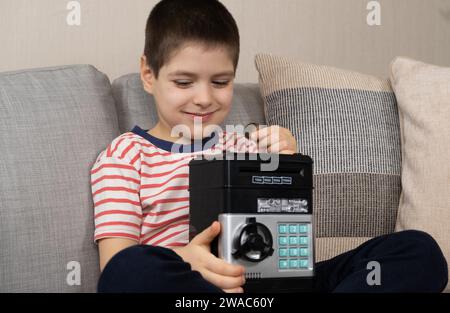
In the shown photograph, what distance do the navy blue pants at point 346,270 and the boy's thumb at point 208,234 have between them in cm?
4

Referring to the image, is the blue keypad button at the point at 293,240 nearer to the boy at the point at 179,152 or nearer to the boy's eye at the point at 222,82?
the boy at the point at 179,152

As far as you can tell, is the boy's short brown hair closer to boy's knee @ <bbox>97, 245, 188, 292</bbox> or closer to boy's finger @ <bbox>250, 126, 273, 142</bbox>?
boy's finger @ <bbox>250, 126, 273, 142</bbox>

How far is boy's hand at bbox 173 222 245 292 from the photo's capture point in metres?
0.98

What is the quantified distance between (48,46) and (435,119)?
0.84 m

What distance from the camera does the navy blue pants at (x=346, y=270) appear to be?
0.96 meters

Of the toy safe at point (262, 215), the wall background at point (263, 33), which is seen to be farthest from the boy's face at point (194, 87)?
the wall background at point (263, 33)

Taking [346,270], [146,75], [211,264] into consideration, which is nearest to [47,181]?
[146,75]

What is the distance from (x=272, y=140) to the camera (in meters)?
1.28

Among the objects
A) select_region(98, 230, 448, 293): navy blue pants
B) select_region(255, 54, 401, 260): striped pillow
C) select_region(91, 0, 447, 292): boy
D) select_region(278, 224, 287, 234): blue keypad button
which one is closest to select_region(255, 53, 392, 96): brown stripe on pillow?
select_region(255, 54, 401, 260): striped pillow

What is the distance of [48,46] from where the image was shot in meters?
1.54
